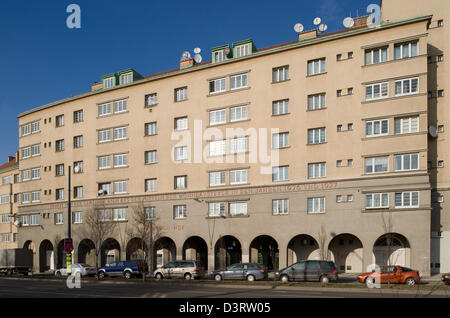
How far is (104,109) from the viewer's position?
49.2m

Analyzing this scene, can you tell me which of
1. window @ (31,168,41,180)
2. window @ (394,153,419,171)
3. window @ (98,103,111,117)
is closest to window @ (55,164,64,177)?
window @ (31,168,41,180)

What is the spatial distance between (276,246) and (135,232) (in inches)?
595

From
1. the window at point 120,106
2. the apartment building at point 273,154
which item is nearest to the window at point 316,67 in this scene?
the apartment building at point 273,154

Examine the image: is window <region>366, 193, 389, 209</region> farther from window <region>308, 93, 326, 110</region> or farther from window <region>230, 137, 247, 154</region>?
window <region>230, 137, 247, 154</region>

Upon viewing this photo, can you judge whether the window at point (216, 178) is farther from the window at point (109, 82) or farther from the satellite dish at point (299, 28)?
the window at point (109, 82)

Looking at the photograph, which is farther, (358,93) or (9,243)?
Result: (9,243)

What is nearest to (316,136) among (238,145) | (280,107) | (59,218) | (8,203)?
(280,107)

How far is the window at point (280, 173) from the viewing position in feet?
124

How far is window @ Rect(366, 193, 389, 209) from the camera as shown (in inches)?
1308

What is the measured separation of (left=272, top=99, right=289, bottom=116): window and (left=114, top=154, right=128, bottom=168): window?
708 inches
